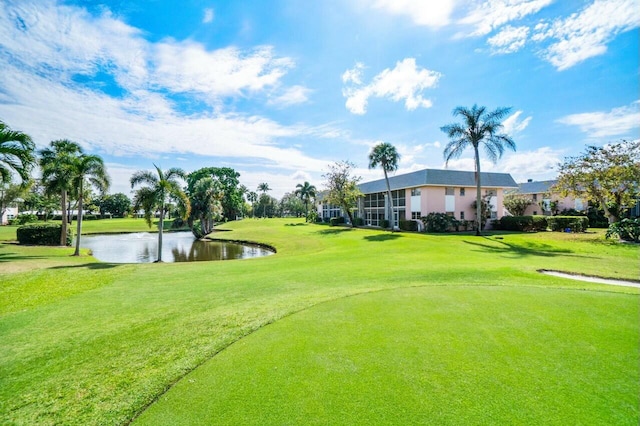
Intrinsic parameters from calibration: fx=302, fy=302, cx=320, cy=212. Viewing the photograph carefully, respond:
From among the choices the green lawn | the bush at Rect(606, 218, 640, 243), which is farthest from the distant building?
the green lawn

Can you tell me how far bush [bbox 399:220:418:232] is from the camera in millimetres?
38281

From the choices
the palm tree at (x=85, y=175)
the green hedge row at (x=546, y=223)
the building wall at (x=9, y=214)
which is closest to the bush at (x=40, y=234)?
the palm tree at (x=85, y=175)

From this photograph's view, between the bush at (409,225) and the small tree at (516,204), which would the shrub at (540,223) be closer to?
the bush at (409,225)

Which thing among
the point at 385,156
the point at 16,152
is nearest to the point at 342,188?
the point at 385,156

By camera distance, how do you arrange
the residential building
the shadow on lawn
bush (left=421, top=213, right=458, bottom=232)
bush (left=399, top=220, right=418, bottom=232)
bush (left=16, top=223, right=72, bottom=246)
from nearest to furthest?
1. the shadow on lawn
2. bush (left=16, top=223, right=72, bottom=246)
3. bush (left=421, top=213, right=458, bottom=232)
4. bush (left=399, top=220, right=418, bottom=232)
5. the residential building

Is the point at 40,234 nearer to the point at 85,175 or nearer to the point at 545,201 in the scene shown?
the point at 85,175

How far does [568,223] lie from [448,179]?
13502 mm

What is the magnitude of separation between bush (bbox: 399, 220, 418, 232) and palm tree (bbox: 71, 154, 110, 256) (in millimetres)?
32048

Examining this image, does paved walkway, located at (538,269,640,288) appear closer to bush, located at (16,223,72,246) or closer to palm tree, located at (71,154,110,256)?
palm tree, located at (71,154,110,256)

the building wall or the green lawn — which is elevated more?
the building wall

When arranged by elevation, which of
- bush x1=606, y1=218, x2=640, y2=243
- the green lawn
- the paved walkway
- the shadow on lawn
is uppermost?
bush x1=606, y1=218, x2=640, y2=243

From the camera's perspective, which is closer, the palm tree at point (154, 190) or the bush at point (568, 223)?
the palm tree at point (154, 190)

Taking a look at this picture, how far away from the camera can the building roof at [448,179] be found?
3772 cm

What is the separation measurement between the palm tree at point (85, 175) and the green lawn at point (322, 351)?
13.8 metres
